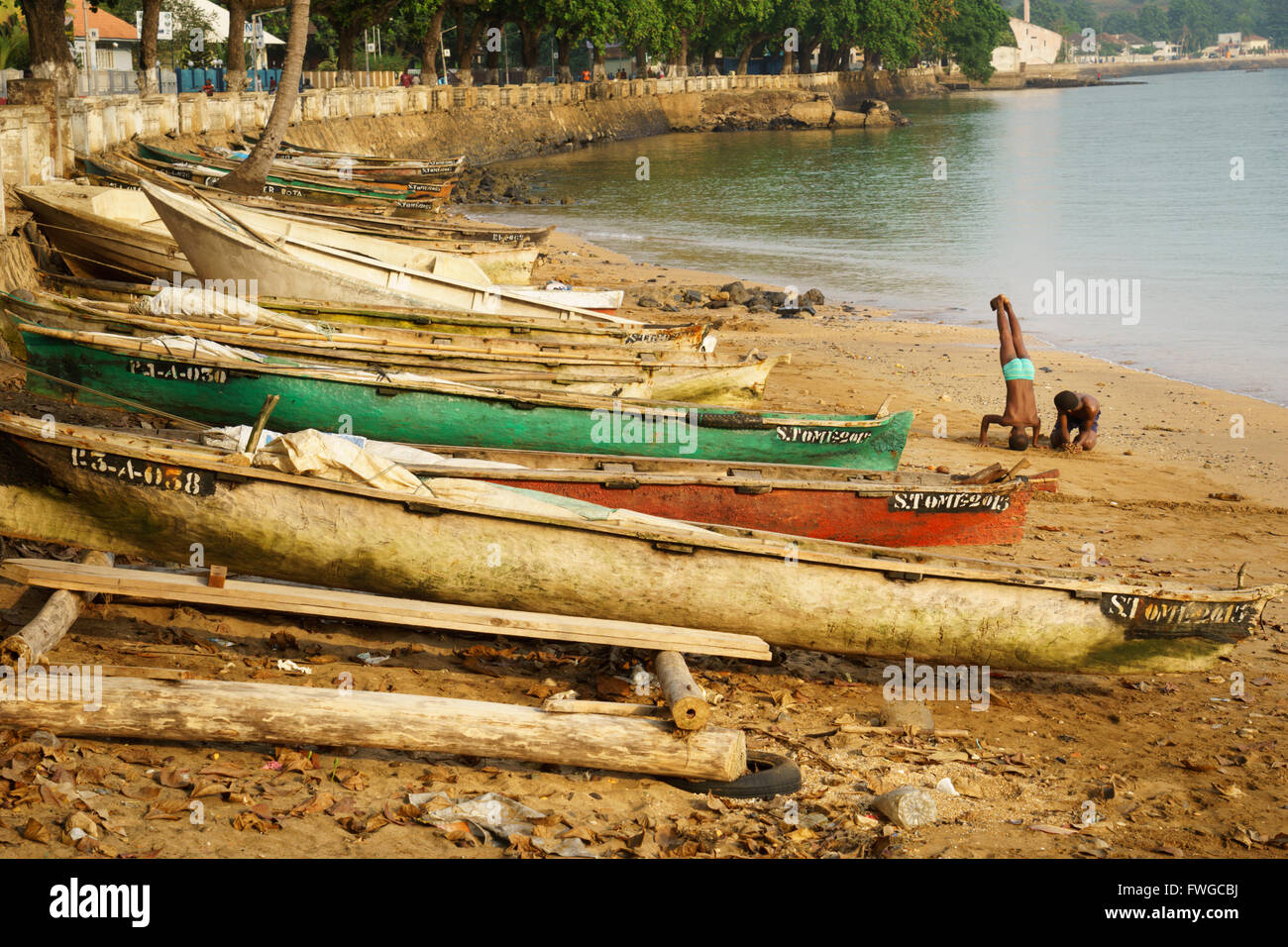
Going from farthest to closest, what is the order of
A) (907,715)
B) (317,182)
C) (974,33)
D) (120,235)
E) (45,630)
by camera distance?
1. (974,33)
2. (317,182)
3. (120,235)
4. (907,715)
5. (45,630)

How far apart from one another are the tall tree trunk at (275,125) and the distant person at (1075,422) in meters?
15.1

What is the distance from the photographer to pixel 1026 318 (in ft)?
69.2

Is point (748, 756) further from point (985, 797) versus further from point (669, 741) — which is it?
point (985, 797)

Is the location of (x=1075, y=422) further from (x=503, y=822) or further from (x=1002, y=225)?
(x=1002, y=225)

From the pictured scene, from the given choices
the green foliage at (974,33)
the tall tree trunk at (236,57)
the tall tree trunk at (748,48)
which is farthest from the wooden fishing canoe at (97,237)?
the green foliage at (974,33)

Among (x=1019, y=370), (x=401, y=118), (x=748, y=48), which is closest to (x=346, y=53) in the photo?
(x=401, y=118)

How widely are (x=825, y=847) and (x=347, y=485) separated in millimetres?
3422

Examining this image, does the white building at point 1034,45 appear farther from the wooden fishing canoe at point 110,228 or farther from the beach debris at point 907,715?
the beach debris at point 907,715

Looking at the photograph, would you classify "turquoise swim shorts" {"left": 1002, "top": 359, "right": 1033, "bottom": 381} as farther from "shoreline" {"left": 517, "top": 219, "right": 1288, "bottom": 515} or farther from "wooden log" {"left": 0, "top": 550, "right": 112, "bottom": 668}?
"wooden log" {"left": 0, "top": 550, "right": 112, "bottom": 668}

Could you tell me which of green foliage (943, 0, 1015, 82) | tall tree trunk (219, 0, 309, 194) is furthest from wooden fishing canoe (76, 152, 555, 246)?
green foliage (943, 0, 1015, 82)

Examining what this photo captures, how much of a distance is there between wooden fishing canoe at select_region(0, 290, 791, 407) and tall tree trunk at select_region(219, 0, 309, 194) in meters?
10.9

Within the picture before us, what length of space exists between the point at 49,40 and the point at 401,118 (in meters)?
25.0

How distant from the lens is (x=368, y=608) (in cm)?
657

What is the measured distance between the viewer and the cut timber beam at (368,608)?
6465 mm
